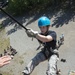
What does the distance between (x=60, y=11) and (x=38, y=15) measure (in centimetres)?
132

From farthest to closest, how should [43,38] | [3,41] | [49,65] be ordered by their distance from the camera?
[3,41]
[49,65]
[43,38]

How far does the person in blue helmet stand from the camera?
21.3 feet

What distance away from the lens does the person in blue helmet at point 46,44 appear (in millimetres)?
6500

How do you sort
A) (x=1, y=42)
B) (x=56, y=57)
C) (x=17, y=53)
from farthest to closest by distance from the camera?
(x=1, y=42) → (x=17, y=53) → (x=56, y=57)

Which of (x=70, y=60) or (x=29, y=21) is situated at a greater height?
(x=29, y=21)

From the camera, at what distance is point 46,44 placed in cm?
703

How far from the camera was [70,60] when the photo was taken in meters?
9.63

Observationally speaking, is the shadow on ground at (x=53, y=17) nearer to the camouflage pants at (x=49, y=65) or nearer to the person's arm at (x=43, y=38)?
the camouflage pants at (x=49, y=65)

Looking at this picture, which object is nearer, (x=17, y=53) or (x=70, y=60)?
(x=70, y=60)

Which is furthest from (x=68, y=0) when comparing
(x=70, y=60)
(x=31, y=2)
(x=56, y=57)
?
(x=56, y=57)

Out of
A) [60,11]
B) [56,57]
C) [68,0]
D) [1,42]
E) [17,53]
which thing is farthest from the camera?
[68,0]

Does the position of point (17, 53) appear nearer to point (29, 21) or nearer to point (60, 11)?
point (29, 21)

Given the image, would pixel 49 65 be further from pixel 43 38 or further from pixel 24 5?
pixel 24 5

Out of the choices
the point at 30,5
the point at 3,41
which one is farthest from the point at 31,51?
the point at 30,5
